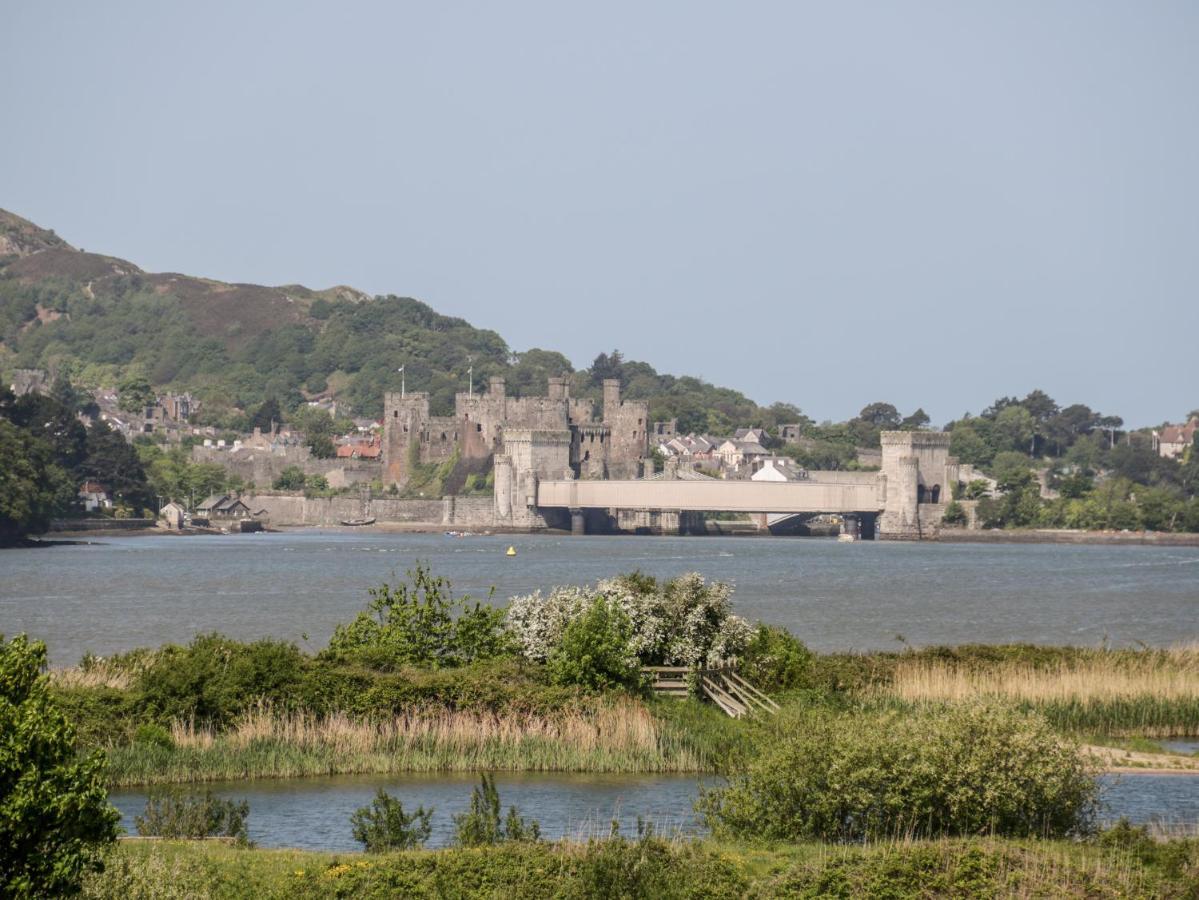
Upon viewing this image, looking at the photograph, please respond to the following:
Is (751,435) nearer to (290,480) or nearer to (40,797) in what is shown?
(290,480)

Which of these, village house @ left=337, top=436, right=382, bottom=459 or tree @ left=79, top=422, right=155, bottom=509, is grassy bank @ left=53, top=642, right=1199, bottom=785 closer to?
tree @ left=79, top=422, right=155, bottom=509

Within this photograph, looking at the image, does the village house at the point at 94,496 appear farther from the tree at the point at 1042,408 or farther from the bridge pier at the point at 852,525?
the tree at the point at 1042,408

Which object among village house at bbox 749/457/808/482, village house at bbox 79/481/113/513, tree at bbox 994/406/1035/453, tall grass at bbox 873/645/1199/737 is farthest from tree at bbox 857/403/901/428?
tall grass at bbox 873/645/1199/737

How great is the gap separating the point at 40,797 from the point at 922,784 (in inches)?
265

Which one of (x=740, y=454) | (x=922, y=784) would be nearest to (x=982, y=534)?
(x=740, y=454)

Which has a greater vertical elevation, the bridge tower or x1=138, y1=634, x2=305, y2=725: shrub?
the bridge tower

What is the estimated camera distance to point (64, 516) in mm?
99188

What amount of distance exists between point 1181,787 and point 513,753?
6.75 metres

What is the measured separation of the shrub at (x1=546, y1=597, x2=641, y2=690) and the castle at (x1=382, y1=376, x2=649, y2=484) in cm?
9995

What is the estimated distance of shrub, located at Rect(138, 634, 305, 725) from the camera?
66.6 ft

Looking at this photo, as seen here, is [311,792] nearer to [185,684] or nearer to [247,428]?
[185,684]

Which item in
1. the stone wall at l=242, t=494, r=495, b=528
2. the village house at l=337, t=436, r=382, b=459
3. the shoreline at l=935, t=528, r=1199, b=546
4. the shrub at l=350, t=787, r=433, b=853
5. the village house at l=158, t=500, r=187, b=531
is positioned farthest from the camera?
the village house at l=337, t=436, r=382, b=459

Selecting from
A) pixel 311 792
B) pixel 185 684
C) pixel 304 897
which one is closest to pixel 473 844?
pixel 304 897

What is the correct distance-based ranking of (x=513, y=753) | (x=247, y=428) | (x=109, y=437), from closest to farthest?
(x=513, y=753) < (x=109, y=437) < (x=247, y=428)
